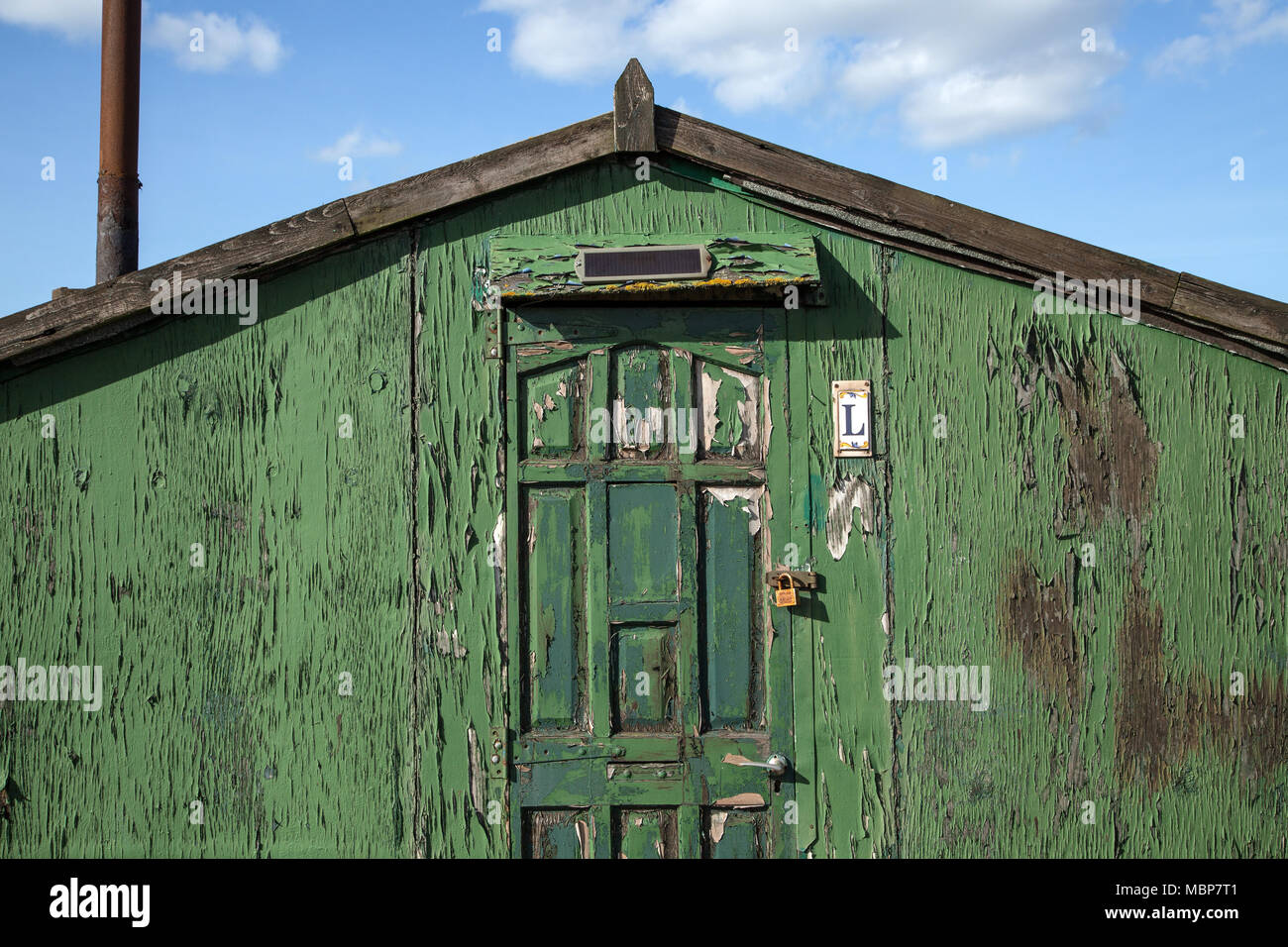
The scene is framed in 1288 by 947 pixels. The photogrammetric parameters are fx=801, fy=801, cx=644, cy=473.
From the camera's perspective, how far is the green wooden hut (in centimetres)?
312

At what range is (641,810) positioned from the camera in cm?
315

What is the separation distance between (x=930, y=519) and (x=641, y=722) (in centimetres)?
140

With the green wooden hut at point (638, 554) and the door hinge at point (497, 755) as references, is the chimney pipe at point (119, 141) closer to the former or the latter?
the green wooden hut at point (638, 554)

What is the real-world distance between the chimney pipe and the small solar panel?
3954 millimetres

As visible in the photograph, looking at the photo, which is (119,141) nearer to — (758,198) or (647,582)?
(758,198)

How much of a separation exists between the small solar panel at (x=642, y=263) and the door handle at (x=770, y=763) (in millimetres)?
1864

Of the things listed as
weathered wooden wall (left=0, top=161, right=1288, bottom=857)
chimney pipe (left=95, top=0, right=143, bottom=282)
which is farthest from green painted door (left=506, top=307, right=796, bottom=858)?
chimney pipe (left=95, top=0, right=143, bottom=282)

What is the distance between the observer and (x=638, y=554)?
10.3 ft

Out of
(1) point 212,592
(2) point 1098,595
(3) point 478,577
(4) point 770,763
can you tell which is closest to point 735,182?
(3) point 478,577

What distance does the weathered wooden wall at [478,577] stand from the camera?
123 inches

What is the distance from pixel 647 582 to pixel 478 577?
67 cm

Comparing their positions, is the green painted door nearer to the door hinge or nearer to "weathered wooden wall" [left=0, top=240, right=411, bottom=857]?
the door hinge

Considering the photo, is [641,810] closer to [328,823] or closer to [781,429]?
[328,823]

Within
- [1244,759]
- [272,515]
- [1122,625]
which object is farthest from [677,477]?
[1244,759]
